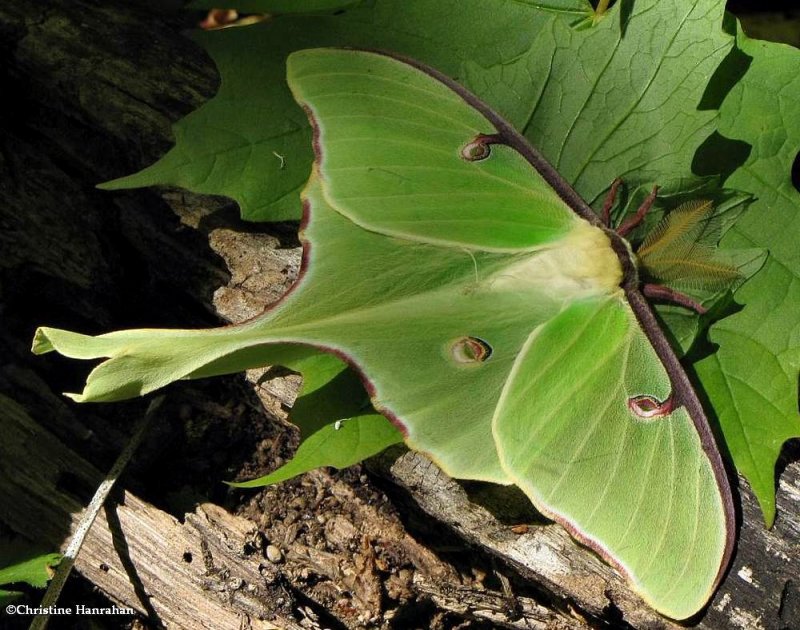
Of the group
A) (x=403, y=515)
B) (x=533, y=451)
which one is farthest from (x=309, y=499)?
(x=533, y=451)

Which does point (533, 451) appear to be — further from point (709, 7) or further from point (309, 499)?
point (709, 7)

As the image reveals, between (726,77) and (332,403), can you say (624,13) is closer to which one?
(726,77)

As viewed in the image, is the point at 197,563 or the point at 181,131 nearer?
the point at 181,131

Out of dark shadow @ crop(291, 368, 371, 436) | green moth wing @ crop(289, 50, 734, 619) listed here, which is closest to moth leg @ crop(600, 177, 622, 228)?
green moth wing @ crop(289, 50, 734, 619)

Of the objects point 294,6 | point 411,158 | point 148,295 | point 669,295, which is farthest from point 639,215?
point 148,295

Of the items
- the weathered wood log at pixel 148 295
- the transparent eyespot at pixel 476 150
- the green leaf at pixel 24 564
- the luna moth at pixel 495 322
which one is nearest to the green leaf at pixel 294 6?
the luna moth at pixel 495 322

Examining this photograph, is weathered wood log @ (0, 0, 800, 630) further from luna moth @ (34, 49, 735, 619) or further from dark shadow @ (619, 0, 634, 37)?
dark shadow @ (619, 0, 634, 37)

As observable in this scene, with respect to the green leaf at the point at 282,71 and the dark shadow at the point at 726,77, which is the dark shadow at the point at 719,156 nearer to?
the dark shadow at the point at 726,77
